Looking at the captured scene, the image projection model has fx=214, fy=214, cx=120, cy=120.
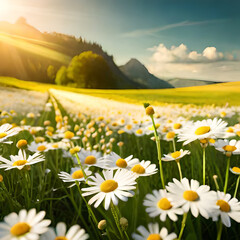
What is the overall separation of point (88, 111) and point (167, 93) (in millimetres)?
1237

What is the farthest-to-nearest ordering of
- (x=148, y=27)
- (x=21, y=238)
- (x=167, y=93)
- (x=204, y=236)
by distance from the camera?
(x=167, y=93) → (x=148, y=27) → (x=204, y=236) → (x=21, y=238)

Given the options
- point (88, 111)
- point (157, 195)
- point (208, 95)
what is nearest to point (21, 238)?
point (157, 195)

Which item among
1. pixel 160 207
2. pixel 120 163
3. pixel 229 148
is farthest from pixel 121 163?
pixel 229 148

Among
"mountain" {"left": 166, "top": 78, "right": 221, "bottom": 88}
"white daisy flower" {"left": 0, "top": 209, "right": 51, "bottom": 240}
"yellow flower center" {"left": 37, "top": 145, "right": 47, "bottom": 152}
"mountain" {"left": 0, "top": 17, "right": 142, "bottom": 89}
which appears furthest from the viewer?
"mountain" {"left": 0, "top": 17, "right": 142, "bottom": 89}

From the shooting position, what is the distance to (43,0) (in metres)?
1.40

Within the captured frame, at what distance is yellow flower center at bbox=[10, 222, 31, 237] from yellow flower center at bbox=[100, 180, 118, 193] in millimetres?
109

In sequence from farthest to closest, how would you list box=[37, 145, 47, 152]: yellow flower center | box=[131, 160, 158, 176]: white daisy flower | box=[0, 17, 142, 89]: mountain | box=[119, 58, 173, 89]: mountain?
box=[0, 17, 142, 89]: mountain, box=[119, 58, 173, 89]: mountain, box=[37, 145, 47, 152]: yellow flower center, box=[131, 160, 158, 176]: white daisy flower

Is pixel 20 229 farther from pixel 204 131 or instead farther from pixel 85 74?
pixel 85 74

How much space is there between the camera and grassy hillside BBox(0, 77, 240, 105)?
2027 millimetres

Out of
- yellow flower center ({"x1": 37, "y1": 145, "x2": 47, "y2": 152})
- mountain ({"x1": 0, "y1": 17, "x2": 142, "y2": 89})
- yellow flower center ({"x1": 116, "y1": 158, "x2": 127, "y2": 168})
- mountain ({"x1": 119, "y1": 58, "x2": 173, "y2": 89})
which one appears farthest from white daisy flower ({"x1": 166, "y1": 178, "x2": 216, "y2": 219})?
mountain ({"x1": 0, "y1": 17, "x2": 142, "y2": 89})

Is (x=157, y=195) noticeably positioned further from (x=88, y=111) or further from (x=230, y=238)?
(x=88, y=111)

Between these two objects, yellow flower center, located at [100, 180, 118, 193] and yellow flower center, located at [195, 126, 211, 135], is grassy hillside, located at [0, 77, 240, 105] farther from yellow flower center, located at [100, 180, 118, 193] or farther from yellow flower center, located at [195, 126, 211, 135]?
yellow flower center, located at [100, 180, 118, 193]

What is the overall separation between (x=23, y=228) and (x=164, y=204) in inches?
6.6

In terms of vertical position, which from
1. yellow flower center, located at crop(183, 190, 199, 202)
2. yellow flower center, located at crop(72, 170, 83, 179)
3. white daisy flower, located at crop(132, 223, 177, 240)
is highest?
yellow flower center, located at crop(183, 190, 199, 202)
